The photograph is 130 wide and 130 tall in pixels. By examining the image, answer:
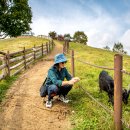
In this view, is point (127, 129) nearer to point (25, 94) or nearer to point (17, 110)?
point (17, 110)

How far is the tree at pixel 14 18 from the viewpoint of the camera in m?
28.5

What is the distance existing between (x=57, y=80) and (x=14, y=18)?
22.9 m

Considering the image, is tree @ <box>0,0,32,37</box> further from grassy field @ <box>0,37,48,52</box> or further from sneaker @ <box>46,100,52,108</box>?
sneaker @ <box>46,100,52,108</box>

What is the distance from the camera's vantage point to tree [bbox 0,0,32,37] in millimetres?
28547

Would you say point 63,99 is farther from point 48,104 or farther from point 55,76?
point 55,76

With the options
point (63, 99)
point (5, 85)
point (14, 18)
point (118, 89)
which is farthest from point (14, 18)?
point (118, 89)

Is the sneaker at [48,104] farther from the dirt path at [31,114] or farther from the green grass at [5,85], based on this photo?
the green grass at [5,85]

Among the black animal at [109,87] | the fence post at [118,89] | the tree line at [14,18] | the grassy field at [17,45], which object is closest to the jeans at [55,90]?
the black animal at [109,87]

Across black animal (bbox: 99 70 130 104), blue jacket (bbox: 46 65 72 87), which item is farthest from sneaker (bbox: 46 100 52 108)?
black animal (bbox: 99 70 130 104)

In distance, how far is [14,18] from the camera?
28.8 meters

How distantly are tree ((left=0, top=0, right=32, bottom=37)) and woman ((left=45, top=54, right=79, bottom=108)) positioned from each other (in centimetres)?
2221

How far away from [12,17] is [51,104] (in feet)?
74.2

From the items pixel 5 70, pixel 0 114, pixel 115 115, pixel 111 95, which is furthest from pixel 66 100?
pixel 5 70

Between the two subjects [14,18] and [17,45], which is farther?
[17,45]
